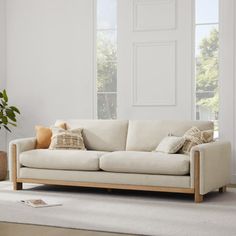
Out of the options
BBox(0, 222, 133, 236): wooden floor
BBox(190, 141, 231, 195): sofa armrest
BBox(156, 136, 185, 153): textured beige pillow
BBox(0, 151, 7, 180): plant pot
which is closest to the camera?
BBox(0, 222, 133, 236): wooden floor

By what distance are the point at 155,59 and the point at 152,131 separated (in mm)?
1114

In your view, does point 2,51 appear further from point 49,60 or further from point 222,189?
point 222,189

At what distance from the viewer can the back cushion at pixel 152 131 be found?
610 centimetres

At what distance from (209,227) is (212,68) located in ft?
9.60

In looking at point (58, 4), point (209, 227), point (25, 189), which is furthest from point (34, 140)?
point (209, 227)

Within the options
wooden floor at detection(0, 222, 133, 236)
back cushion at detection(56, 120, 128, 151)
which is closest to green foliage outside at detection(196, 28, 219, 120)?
back cushion at detection(56, 120, 128, 151)

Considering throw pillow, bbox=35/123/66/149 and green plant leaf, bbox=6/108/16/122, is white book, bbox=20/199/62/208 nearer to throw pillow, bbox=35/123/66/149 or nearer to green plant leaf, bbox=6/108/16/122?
throw pillow, bbox=35/123/66/149

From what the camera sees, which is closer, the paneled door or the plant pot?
the paneled door

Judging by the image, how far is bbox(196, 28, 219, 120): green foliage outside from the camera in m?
6.75

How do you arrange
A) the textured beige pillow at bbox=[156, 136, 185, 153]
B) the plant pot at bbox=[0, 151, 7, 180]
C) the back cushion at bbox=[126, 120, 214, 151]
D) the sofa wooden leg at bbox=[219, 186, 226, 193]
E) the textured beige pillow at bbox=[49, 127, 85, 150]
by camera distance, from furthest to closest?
the plant pot at bbox=[0, 151, 7, 180]
the textured beige pillow at bbox=[49, 127, 85, 150]
the back cushion at bbox=[126, 120, 214, 151]
the sofa wooden leg at bbox=[219, 186, 226, 193]
the textured beige pillow at bbox=[156, 136, 185, 153]

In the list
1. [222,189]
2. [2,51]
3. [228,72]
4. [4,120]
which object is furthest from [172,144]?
[2,51]

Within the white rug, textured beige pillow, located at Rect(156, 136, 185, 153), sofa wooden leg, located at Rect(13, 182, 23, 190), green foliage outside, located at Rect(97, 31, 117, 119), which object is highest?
green foliage outside, located at Rect(97, 31, 117, 119)

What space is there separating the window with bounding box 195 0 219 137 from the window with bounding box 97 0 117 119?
3.59 feet

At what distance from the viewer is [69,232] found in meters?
4.11
